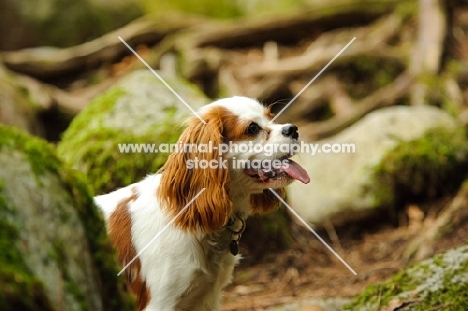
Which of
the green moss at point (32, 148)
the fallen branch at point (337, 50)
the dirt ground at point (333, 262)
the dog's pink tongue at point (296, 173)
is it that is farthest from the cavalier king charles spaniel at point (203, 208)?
the fallen branch at point (337, 50)

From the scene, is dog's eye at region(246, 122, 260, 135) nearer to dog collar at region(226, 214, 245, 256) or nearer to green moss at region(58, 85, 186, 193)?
dog collar at region(226, 214, 245, 256)

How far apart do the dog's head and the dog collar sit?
166mm

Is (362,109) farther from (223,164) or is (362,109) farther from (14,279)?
(14,279)

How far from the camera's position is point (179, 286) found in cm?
441

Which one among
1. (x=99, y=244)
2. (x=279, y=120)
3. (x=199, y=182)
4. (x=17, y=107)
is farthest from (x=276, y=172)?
(x=17, y=107)

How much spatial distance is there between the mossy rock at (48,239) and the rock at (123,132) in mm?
3181

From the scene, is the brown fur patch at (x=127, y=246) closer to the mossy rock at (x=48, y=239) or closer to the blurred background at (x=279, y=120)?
the blurred background at (x=279, y=120)

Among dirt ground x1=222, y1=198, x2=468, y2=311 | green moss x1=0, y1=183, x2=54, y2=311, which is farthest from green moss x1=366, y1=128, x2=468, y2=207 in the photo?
green moss x1=0, y1=183, x2=54, y2=311

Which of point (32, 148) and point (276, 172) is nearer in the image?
point (32, 148)

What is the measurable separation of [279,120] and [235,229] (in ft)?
16.2

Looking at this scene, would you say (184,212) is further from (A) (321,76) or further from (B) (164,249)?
(A) (321,76)

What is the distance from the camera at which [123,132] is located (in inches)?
251

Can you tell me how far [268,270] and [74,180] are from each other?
13.7 ft

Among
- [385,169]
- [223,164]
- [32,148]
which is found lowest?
[385,169]
